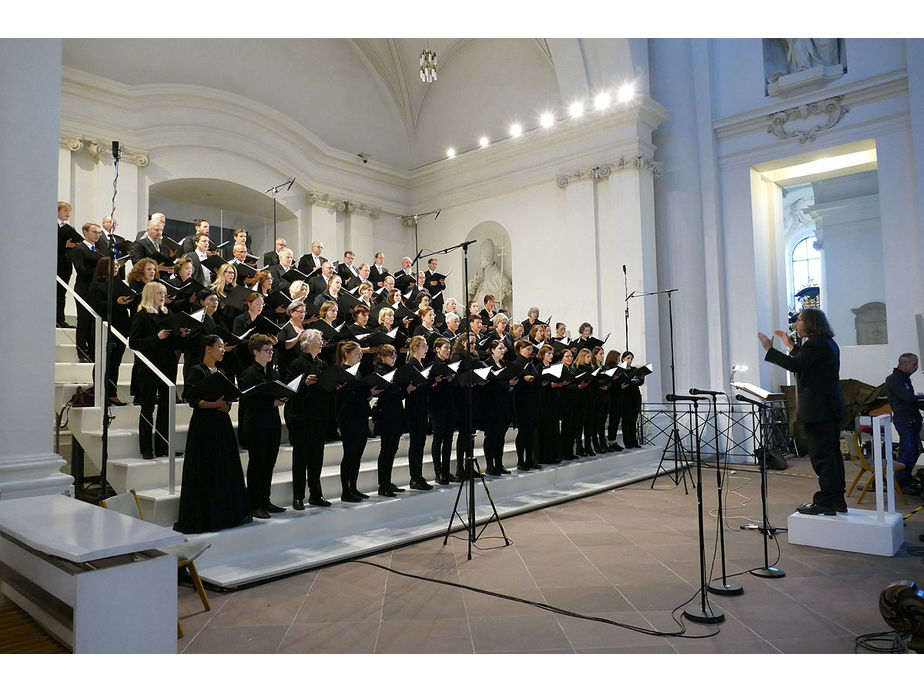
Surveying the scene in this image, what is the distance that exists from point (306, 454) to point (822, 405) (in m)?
4.30

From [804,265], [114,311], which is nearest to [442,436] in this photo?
[114,311]

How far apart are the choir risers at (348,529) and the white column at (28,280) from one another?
1.29 metres

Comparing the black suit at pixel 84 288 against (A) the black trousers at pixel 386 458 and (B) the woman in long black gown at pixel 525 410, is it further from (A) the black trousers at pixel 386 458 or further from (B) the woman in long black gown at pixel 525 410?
(B) the woman in long black gown at pixel 525 410

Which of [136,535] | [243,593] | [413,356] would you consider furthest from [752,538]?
[136,535]

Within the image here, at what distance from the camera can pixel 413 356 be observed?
666cm

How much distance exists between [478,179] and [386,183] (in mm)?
2372

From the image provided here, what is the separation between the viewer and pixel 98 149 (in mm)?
10336

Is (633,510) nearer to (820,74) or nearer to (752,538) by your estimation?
(752,538)

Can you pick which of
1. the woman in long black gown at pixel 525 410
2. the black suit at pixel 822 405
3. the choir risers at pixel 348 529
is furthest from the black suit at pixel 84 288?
the black suit at pixel 822 405

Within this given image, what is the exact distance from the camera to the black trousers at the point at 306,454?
5.54 metres

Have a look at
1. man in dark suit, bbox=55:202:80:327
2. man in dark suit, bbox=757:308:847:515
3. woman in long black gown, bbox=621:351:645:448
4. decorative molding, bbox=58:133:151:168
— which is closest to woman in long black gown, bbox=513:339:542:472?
woman in long black gown, bbox=621:351:645:448

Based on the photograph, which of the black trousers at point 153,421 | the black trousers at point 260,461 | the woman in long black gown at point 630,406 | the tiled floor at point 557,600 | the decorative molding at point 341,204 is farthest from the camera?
the decorative molding at point 341,204

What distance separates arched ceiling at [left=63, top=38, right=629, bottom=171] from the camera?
38.4ft

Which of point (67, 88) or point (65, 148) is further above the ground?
point (67, 88)
